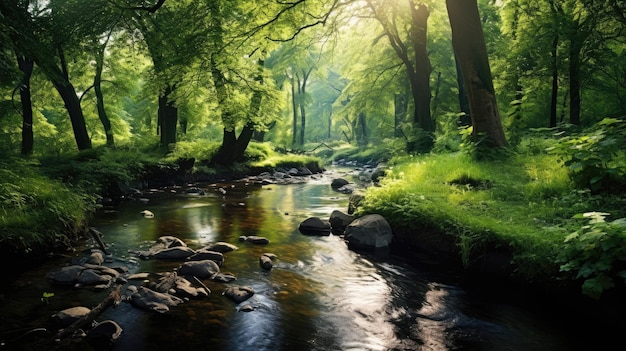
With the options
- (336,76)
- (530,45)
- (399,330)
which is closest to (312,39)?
(530,45)

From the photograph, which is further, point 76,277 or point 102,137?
point 102,137

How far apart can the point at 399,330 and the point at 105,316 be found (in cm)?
351

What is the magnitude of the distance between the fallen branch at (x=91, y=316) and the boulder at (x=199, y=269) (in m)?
1.09

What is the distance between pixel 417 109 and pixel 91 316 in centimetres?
1704

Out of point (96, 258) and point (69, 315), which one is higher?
point (96, 258)

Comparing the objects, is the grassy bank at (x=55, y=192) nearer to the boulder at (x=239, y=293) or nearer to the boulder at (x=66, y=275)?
the boulder at (x=66, y=275)

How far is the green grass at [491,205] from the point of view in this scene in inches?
216

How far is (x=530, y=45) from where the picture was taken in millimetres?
14969

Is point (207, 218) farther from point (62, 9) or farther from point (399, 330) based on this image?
point (62, 9)

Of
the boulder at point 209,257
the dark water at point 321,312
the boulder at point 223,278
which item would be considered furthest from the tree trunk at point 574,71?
the boulder at point 223,278

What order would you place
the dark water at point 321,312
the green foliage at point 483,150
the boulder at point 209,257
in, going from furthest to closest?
the green foliage at point 483,150, the boulder at point 209,257, the dark water at point 321,312

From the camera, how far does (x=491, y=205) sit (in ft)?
24.0

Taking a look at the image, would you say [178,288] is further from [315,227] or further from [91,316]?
[315,227]

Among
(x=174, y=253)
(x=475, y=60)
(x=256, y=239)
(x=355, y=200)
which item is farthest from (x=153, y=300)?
(x=475, y=60)
